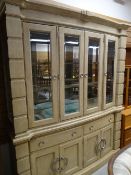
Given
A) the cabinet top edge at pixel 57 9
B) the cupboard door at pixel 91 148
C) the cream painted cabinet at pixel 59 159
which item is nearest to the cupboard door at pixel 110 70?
the cabinet top edge at pixel 57 9

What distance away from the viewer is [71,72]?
1.84 meters

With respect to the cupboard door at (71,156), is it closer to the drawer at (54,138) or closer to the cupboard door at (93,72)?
the drawer at (54,138)

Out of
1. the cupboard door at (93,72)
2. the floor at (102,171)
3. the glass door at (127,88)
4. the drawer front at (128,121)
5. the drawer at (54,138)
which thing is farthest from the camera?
the glass door at (127,88)

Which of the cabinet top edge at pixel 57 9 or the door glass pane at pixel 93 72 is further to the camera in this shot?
the door glass pane at pixel 93 72

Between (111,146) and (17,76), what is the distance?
1.81m

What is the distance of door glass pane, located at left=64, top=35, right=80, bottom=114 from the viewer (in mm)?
1753

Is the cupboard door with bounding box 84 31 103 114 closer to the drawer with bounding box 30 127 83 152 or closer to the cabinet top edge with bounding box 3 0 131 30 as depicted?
the cabinet top edge with bounding box 3 0 131 30

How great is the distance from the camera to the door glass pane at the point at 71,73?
175 centimetres

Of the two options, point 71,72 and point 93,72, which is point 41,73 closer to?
Result: point 71,72

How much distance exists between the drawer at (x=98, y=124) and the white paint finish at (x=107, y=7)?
1532 millimetres

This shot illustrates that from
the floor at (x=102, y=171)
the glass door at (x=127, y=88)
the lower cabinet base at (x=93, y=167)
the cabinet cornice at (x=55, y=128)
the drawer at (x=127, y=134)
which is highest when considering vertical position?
the glass door at (x=127, y=88)

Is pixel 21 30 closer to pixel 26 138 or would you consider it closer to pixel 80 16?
pixel 80 16

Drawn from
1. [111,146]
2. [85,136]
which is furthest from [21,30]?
[111,146]

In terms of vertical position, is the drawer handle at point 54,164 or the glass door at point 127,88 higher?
the glass door at point 127,88
